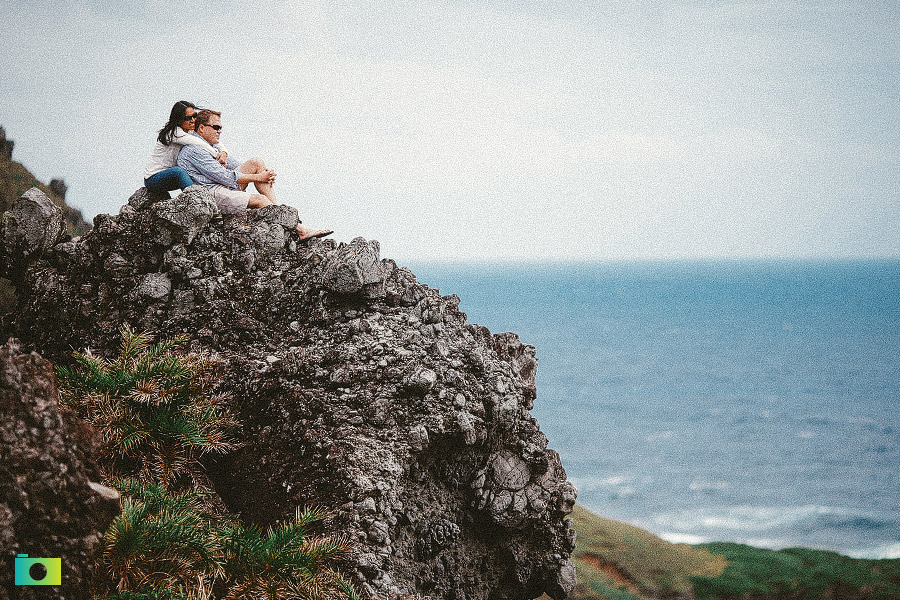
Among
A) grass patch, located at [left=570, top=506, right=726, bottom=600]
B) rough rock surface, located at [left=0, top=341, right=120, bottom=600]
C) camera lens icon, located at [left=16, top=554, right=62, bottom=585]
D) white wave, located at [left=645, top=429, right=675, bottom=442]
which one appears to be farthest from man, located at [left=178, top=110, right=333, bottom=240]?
white wave, located at [left=645, top=429, right=675, bottom=442]

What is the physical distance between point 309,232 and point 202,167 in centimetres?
187

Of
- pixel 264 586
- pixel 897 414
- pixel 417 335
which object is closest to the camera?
pixel 264 586

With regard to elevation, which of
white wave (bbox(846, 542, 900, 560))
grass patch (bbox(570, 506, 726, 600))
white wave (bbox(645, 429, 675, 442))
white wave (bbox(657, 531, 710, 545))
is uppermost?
grass patch (bbox(570, 506, 726, 600))

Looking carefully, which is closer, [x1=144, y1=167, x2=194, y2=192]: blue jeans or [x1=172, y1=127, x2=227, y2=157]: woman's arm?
[x1=172, y1=127, x2=227, y2=157]: woman's arm

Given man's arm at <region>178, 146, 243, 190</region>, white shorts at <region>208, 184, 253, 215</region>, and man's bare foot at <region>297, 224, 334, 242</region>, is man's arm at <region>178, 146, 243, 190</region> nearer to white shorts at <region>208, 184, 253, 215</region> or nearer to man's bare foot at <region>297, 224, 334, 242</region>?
white shorts at <region>208, 184, 253, 215</region>

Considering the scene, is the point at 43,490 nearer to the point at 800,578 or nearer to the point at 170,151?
the point at 170,151

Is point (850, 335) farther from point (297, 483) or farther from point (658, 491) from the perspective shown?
point (297, 483)

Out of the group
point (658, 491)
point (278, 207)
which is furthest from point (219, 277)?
point (658, 491)

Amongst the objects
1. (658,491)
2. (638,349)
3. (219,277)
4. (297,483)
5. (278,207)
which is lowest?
(658,491)

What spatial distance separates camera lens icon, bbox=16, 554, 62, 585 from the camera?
4.66m

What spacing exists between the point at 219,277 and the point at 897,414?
142m

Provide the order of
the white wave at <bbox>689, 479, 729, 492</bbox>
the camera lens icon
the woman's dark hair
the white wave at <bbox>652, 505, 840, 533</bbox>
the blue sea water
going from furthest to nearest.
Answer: the white wave at <bbox>689, 479, 729, 492</bbox> → the blue sea water → the white wave at <bbox>652, 505, 840, 533</bbox> → the woman's dark hair → the camera lens icon

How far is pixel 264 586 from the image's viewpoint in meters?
5.70

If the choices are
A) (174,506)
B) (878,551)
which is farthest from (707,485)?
(174,506)
